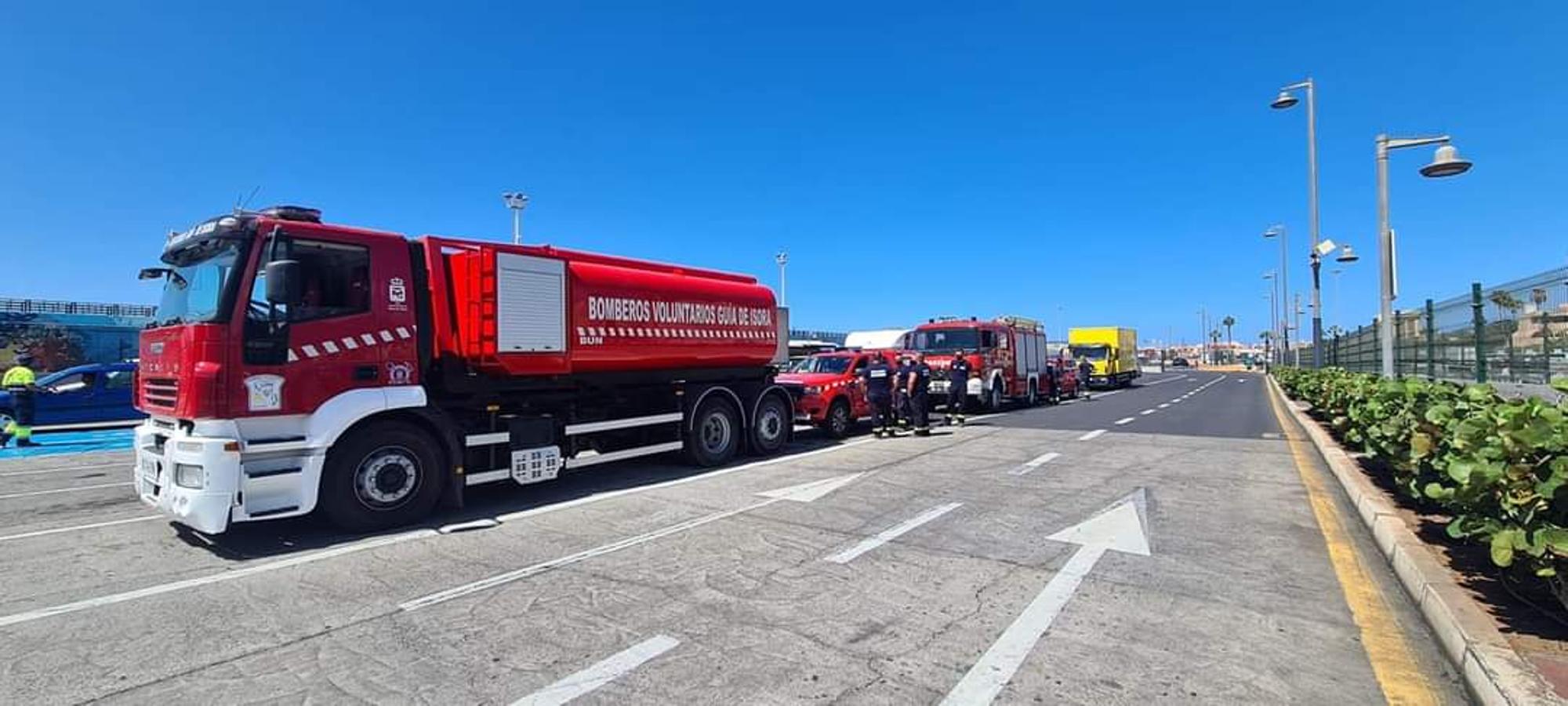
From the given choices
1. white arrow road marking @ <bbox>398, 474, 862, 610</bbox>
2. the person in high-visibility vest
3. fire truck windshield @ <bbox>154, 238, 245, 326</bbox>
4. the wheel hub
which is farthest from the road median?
the person in high-visibility vest

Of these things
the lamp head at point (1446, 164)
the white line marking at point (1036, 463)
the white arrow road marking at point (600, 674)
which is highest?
the lamp head at point (1446, 164)

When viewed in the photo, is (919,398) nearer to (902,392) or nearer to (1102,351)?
(902,392)

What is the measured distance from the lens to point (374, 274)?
7105 mm

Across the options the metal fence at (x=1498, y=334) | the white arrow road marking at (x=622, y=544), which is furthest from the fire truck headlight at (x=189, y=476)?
the metal fence at (x=1498, y=334)

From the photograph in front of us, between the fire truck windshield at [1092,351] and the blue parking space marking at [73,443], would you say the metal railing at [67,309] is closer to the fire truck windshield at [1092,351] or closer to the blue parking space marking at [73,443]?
the blue parking space marking at [73,443]

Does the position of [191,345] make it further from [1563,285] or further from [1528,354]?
[1528,354]

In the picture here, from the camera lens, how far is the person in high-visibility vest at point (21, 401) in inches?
542

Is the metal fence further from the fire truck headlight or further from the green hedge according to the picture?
the fire truck headlight

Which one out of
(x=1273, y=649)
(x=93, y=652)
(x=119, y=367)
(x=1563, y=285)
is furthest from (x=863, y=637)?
(x=119, y=367)

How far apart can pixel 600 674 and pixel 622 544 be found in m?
2.58

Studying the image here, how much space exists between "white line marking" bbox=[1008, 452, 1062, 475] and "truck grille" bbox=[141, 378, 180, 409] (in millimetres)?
8788

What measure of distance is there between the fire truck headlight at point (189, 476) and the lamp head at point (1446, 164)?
14581mm

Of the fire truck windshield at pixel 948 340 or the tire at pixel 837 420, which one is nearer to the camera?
the tire at pixel 837 420

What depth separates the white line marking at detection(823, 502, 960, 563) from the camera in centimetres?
573
